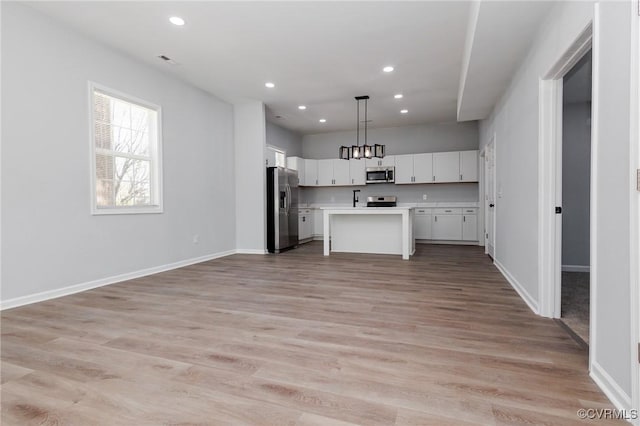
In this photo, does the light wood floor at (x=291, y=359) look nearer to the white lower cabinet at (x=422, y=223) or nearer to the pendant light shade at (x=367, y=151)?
the pendant light shade at (x=367, y=151)

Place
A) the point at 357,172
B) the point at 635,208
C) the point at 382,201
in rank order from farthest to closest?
the point at 357,172
the point at 382,201
the point at 635,208

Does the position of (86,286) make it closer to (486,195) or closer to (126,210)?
(126,210)

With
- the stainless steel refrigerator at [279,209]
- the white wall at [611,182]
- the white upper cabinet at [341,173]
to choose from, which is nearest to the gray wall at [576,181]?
the white wall at [611,182]

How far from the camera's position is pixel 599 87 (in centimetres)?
167

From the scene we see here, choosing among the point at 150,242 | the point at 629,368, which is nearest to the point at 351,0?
the point at 629,368

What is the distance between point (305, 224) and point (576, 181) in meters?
5.46

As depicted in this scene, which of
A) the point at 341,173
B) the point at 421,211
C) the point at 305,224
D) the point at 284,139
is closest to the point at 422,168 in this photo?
the point at 421,211

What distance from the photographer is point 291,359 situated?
195 centimetres

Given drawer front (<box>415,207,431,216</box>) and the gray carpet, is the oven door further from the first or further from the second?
the gray carpet

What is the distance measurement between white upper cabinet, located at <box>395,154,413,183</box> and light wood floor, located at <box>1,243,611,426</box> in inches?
183

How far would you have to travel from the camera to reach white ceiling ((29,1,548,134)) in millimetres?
3094

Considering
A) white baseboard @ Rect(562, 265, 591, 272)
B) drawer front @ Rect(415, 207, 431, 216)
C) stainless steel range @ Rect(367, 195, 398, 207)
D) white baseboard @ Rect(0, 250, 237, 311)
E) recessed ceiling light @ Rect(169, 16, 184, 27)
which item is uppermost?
recessed ceiling light @ Rect(169, 16, 184, 27)

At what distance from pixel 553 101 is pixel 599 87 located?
1071mm

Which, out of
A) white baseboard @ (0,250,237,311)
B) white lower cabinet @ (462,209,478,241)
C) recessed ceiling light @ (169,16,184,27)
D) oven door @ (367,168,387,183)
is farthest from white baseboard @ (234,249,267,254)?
white lower cabinet @ (462,209,478,241)
